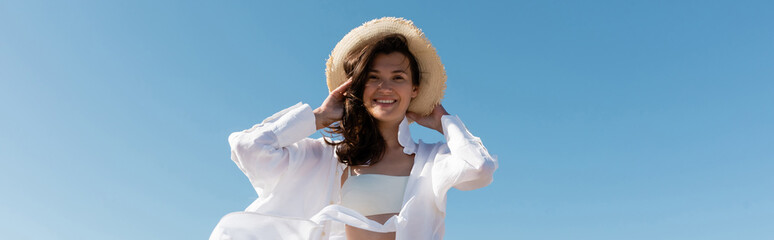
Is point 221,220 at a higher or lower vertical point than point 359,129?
lower

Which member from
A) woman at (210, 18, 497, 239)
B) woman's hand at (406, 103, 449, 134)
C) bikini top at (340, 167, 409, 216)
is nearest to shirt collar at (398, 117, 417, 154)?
woman at (210, 18, 497, 239)

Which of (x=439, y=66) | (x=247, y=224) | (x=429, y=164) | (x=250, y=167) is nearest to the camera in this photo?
(x=247, y=224)

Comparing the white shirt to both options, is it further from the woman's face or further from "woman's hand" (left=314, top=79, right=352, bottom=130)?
the woman's face

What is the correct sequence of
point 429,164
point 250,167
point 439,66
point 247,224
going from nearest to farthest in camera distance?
point 247,224
point 250,167
point 429,164
point 439,66

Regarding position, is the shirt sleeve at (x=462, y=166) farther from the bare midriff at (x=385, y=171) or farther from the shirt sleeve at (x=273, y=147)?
the shirt sleeve at (x=273, y=147)

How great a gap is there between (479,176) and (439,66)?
3.91 ft

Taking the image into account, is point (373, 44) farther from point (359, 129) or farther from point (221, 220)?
point (221, 220)

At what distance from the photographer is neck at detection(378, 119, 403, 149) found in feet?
15.7

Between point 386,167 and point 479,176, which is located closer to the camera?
point 479,176

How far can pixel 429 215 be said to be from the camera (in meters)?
4.21

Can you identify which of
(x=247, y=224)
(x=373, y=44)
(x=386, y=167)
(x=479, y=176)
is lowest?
(x=247, y=224)

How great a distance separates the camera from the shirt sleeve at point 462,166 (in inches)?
161

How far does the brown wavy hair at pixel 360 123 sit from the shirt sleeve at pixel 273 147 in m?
0.30

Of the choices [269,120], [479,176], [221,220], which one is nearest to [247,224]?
[221,220]
